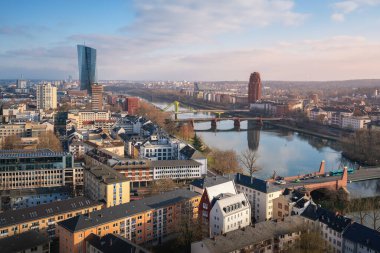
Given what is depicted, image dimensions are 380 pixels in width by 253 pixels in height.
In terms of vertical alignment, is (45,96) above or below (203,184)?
above

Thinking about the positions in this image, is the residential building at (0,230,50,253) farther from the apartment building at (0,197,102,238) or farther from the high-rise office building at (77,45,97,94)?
the high-rise office building at (77,45,97,94)

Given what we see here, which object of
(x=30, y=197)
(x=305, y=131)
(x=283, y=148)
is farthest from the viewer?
(x=305, y=131)

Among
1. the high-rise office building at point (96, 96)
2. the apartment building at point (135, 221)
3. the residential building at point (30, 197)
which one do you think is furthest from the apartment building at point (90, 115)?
the apartment building at point (135, 221)

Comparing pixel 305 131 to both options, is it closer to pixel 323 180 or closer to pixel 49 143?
pixel 323 180

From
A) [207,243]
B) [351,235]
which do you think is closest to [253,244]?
[207,243]

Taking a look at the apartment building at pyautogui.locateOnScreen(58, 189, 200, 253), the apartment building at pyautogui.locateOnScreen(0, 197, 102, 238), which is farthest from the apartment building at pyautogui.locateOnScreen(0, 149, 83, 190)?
the apartment building at pyautogui.locateOnScreen(58, 189, 200, 253)

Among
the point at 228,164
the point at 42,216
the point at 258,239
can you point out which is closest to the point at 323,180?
the point at 228,164

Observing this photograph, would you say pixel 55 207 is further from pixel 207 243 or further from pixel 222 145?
pixel 222 145
